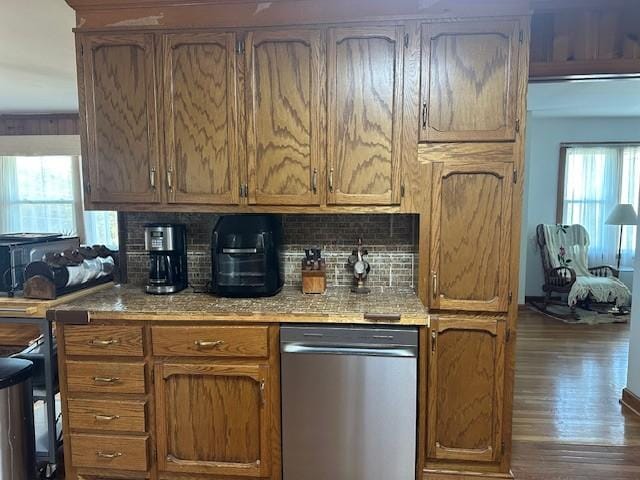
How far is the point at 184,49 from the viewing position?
2.09 m

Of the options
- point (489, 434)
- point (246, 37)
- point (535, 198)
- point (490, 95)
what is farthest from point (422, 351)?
point (535, 198)

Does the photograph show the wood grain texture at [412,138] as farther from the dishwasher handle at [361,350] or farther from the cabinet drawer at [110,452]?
the cabinet drawer at [110,452]

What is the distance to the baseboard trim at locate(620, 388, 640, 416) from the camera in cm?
282

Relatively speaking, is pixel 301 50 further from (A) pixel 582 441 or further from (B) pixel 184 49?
(A) pixel 582 441

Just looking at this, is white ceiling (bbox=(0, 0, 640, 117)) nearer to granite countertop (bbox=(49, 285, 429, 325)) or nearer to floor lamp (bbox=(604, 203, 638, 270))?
floor lamp (bbox=(604, 203, 638, 270))

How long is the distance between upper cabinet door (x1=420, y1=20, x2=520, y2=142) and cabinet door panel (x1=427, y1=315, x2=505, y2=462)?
0.87 m

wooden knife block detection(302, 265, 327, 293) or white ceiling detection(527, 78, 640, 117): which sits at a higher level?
white ceiling detection(527, 78, 640, 117)

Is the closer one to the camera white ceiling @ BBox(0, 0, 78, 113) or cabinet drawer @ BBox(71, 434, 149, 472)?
cabinet drawer @ BBox(71, 434, 149, 472)

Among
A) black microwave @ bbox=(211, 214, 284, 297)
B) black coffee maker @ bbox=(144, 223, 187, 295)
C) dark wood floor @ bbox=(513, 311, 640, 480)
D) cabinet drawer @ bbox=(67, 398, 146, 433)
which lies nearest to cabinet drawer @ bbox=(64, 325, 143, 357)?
cabinet drawer @ bbox=(67, 398, 146, 433)

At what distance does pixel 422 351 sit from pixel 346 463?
590mm

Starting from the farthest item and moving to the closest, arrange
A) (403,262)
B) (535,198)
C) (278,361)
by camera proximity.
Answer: (535,198)
(403,262)
(278,361)

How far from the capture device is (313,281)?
2.27m

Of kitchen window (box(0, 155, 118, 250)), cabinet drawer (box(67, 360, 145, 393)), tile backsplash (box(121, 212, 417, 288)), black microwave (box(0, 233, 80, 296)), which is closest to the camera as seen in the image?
cabinet drawer (box(67, 360, 145, 393))

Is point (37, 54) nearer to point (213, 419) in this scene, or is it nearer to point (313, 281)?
point (313, 281)
